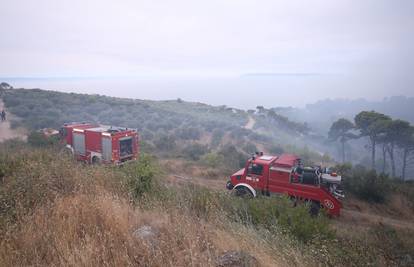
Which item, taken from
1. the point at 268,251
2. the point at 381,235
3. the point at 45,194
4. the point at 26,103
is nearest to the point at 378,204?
the point at 381,235

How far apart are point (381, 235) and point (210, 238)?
5.62 m

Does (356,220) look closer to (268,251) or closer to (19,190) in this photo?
(268,251)

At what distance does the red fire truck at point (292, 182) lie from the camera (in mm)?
10711

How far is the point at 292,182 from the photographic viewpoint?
11.0 m

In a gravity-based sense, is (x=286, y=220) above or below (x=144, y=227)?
below

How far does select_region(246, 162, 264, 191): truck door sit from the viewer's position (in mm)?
11700

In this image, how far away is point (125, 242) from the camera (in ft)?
11.5

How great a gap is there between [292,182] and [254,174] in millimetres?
1674

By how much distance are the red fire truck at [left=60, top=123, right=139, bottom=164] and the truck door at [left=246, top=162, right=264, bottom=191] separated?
27.5ft

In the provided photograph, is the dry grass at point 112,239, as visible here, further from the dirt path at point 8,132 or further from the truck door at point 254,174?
the dirt path at point 8,132

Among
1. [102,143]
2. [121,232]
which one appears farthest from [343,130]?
[121,232]

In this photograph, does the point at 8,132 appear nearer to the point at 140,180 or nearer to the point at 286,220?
the point at 140,180

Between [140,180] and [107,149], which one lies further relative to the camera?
[107,149]

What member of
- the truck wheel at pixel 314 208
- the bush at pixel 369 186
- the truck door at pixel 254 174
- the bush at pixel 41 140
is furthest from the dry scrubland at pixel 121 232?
the bush at pixel 41 140
